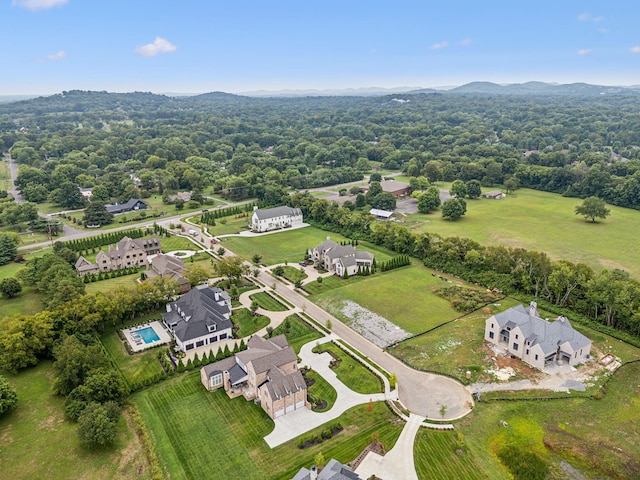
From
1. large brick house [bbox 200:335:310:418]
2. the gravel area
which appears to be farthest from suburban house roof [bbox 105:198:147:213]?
large brick house [bbox 200:335:310:418]

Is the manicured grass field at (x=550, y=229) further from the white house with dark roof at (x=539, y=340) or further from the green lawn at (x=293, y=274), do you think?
the green lawn at (x=293, y=274)

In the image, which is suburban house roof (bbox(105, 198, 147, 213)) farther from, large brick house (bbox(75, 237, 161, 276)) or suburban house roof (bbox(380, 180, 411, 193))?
suburban house roof (bbox(380, 180, 411, 193))

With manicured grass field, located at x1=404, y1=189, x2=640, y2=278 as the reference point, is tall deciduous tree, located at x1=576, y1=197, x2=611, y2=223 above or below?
above

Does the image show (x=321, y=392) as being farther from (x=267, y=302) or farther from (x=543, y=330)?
(x=543, y=330)

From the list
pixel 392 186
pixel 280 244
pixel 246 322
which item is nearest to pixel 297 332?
pixel 246 322

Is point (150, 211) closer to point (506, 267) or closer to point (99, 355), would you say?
point (99, 355)

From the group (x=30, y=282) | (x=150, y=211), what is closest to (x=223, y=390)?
(x=30, y=282)

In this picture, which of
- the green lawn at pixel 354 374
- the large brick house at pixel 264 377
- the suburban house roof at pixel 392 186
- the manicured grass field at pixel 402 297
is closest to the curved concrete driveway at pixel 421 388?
the green lawn at pixel 354 374
